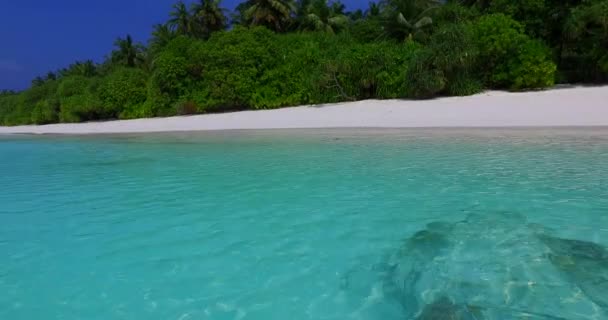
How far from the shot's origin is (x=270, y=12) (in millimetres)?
29734

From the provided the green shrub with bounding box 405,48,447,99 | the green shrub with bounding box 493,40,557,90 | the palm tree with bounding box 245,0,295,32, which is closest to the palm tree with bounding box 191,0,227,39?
the palm tree with bounding box 245,0,295,32

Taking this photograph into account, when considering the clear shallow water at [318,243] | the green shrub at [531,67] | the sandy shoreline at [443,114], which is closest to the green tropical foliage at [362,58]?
the green shrub at [531,67]

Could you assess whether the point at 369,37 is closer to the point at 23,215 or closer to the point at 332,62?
the point at 332,62

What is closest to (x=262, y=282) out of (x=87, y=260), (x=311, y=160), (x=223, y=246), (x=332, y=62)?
(x=223, y=246)

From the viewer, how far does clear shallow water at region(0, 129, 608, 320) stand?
8.59 ft

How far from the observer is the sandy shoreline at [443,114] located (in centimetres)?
1359

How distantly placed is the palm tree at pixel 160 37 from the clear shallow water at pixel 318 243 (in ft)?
92.6

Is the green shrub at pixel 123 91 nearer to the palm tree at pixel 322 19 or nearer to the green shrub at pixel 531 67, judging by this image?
the palm tree at pixel 322 19

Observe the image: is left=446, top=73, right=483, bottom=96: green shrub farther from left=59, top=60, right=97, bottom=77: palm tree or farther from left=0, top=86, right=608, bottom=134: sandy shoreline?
left=59, top=60, right=97, bottom=77: palm tree

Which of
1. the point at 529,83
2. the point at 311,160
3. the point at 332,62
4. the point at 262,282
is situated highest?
the point at 332,62

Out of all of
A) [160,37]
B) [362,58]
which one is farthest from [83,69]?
[362,58]

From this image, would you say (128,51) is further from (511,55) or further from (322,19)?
(511,55)

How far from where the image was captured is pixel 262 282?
115 inches

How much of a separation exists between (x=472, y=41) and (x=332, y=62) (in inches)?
297
